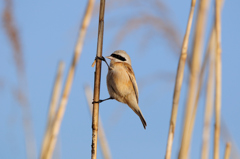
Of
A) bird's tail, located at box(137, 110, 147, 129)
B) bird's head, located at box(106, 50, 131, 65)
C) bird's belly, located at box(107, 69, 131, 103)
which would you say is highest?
bird's head, located at box(106, 50, 131, 65)

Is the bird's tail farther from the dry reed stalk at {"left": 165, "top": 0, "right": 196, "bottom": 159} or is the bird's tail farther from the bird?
the dry reed stalk at {"left": 165, "top": 0, "right": 196, "bottom": 159}

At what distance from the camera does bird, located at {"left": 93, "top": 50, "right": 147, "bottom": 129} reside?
8.90 feet

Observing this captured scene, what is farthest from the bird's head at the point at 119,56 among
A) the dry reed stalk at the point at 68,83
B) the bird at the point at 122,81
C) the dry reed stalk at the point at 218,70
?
the dry reed stalk at the point at 218,70

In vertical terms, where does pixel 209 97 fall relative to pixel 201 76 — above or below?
below

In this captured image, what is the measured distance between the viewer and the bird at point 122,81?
2.71 meters

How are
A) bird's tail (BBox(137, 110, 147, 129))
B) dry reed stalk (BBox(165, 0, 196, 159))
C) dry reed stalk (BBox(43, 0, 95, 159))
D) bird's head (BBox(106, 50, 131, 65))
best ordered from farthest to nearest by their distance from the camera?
1. bird's head (BBox(106, 50, 131, 65))
2. bird's tail (BBox(137, 110, 147, 129))
3. dry reed stalk (BBox(43, 0, 95, 159))
4. dry reed stalk (BBox(165, 0, 196, 159))

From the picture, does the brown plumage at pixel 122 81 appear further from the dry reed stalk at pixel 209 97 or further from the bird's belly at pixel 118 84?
the dry reed stalk at pixel 209 97

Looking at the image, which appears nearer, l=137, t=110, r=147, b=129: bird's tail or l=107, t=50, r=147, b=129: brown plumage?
l=137, t=110, r=147, b=129: bird's tail

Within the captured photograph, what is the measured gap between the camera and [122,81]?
9.02 ft

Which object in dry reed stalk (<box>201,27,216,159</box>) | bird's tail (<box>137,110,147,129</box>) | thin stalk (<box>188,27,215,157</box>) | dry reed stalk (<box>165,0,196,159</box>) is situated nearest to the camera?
dry reed stalk (<box>165,0,196,159</box>)

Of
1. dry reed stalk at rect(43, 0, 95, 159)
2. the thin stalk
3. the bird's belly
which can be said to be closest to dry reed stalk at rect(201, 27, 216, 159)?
the thin stalk

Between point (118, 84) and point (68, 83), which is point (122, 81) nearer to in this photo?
point (118, 84)

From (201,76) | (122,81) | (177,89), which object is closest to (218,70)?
(201,76)

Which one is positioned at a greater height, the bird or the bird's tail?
the bird
